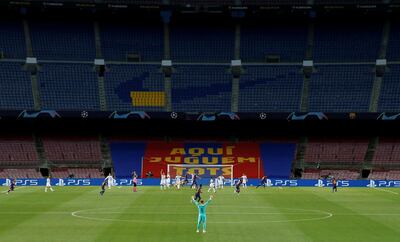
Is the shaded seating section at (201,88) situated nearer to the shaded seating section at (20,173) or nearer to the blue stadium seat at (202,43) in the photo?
the blue stadium seat at (202,43)

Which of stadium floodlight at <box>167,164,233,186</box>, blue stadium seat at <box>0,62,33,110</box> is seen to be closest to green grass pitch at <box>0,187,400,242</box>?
stadium floodlight at <box>167,164,233,186</box>

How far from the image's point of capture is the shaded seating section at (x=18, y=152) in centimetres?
5903

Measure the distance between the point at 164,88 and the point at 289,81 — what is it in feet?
53.3

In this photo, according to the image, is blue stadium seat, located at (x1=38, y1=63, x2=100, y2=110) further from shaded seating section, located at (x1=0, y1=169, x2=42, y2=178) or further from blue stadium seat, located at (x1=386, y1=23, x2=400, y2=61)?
blue stadium seat, located at (x1=386, y1=23, x2=400, y2=61)

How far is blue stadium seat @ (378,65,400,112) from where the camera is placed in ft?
196

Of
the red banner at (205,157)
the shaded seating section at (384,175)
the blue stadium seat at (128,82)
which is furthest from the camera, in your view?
the blue stadium seat at (128,82)

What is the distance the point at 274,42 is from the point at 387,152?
67.0 feet

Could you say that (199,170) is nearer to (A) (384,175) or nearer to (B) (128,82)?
(B) (128,82)

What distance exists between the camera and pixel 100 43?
2571 inches

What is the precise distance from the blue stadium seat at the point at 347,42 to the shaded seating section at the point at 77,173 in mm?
31932

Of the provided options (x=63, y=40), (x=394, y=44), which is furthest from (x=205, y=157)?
(x=394, y=44)

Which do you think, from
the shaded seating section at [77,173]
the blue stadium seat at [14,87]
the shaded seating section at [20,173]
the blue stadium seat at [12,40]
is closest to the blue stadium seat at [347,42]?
the shaded seating section at [77,173]

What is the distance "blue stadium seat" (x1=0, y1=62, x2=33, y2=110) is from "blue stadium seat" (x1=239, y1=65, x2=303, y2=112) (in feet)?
88.5

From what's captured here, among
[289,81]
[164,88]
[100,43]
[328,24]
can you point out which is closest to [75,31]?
[100,43]
